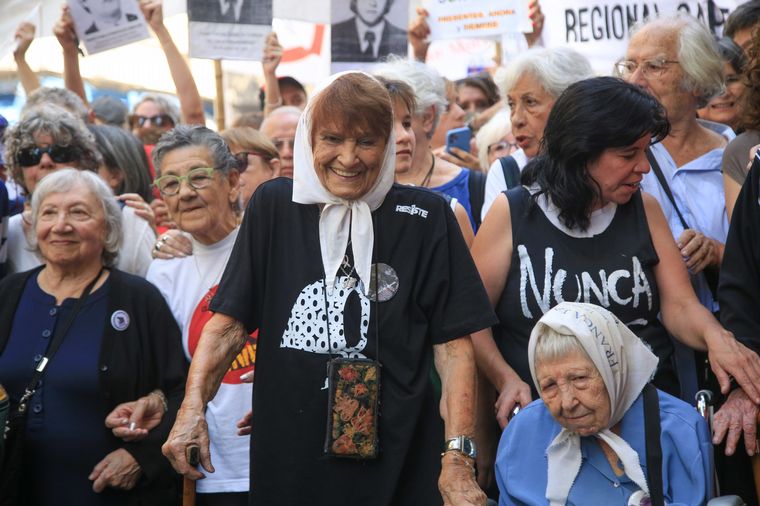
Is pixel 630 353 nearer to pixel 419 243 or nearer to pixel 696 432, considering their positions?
pixel 696 432

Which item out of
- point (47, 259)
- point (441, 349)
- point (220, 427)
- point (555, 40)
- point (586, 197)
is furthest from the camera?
point (555, 40)

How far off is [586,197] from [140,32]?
13.9ft

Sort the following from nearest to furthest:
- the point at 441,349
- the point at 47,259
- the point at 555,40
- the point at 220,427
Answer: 1. the point at 441,349
2. the point at 220,427
3. the point at 47,259
4. the point at 555,40

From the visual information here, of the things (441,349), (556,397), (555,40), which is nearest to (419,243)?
(441,349)

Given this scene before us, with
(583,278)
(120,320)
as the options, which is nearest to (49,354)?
(120,320)

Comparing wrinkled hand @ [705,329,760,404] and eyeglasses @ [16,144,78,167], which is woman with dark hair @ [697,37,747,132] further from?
eyeglasses @ [16,144,78,167]

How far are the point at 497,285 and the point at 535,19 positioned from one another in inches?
140

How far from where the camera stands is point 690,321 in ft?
13.8

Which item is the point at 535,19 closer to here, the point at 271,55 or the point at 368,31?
the point at 368,31

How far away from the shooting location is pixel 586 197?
14.1 ft

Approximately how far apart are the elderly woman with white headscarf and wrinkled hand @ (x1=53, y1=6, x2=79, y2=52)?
446 cm

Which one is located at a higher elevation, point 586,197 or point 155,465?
point 586,197

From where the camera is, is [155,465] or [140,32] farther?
[140,32]

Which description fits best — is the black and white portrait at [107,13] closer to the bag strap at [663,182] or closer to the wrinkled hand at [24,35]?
the wrinkled hand at [24,35]
